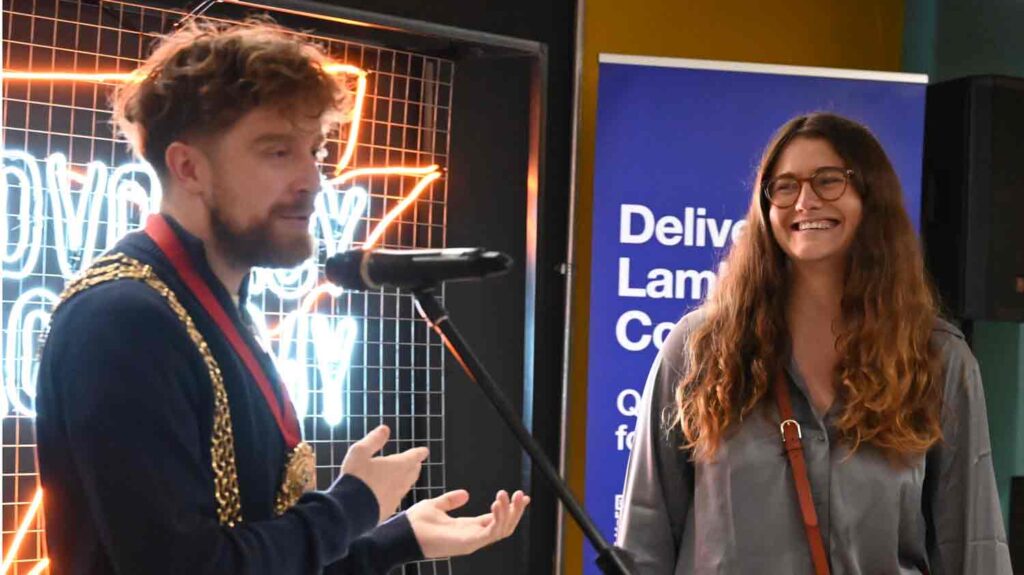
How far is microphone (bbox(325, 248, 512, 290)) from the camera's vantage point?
125cm

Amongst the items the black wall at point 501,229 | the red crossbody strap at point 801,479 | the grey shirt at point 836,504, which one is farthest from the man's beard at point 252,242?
the black wall at point 501,229

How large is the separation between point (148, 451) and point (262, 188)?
32 cm

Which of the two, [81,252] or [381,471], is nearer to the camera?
[381,471]

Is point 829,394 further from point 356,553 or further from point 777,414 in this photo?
point 356,553

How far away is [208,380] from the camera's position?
1231mm

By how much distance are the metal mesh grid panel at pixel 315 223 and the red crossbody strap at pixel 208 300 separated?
1.03 m

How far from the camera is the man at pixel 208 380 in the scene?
1164 mm

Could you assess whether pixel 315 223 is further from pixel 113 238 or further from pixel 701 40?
pixel 701 40

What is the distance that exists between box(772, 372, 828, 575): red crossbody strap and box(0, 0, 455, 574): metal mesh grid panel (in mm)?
1033

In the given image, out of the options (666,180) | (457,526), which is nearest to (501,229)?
(666,180)

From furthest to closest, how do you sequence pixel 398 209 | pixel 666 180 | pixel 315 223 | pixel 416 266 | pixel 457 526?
pixel 666 180 < pixel 398 209 < pixel 315 223 < pixel 457 526 < pixel 416 266

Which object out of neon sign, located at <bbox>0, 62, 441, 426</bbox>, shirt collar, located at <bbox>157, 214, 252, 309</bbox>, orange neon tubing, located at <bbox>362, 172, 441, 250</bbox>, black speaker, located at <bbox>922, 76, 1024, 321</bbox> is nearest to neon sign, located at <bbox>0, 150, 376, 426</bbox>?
neon sign, located at <bbox>0, 62, 441, 426</bbox>

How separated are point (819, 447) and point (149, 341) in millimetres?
1238

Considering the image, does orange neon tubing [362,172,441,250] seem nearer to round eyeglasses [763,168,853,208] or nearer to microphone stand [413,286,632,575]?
round eyeglasses [763,168,853,208]
